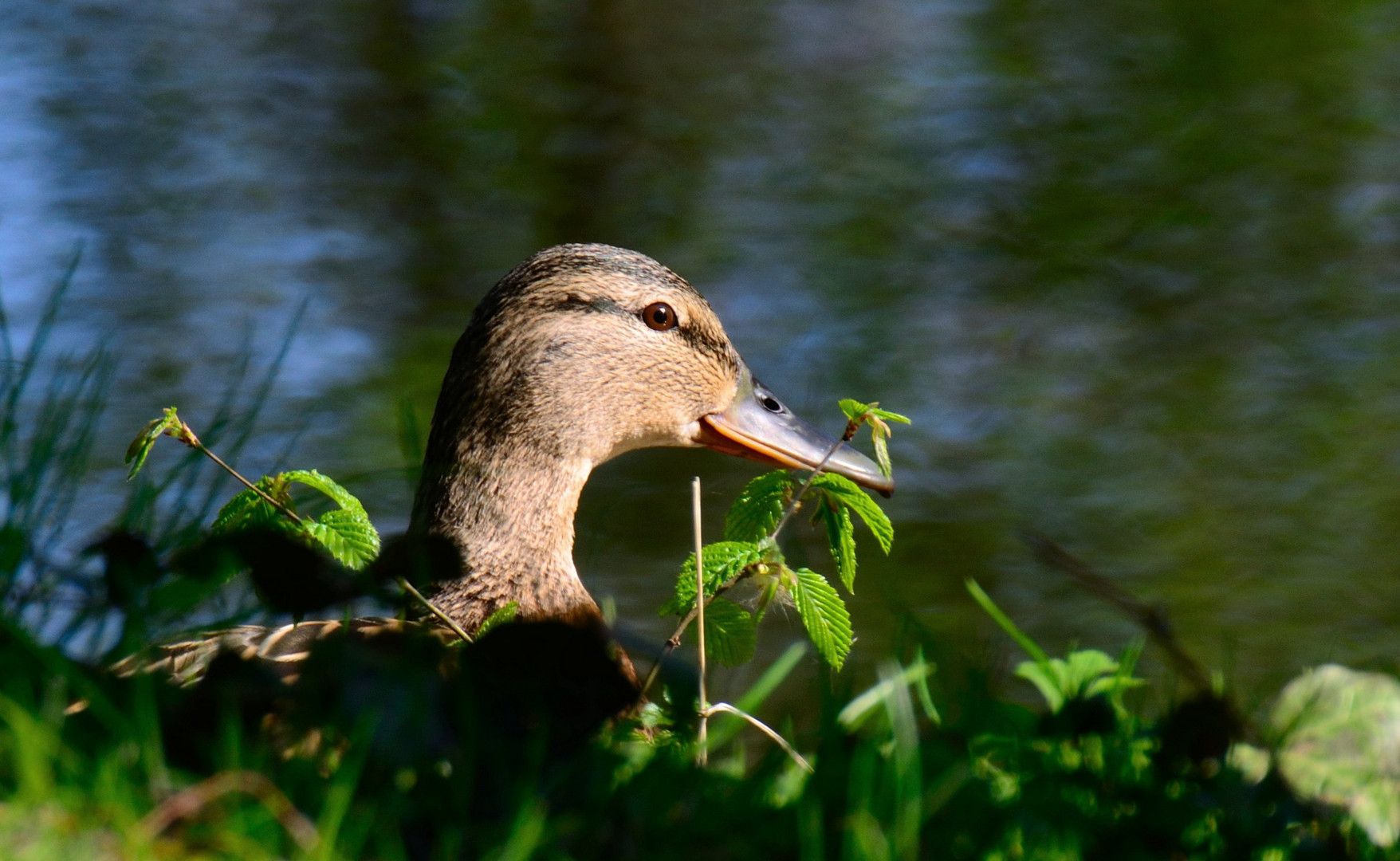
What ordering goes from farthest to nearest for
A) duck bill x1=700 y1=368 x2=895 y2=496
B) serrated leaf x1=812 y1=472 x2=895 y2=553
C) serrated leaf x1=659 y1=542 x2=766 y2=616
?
duck bill x1=700 y1=368 x2=895 y2=496
serrated leaf x1=812 y1=472 x2=895 y2=553
serrated leaf x1=659 y1=542 x2=766 y2=616

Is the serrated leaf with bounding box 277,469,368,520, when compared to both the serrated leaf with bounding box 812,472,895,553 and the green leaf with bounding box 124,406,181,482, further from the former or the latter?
the serrated leaf with bounding box 812,472,895,553

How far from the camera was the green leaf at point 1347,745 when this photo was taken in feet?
A: 7.43

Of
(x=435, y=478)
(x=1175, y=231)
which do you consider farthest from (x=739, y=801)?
(x=1175, y=231)

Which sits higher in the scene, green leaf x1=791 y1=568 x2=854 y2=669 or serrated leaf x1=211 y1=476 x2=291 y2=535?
serrated leaf x1=211 y1=476 x2=291 y2=535

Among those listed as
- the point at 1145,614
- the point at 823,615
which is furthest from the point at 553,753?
the point at 823,615

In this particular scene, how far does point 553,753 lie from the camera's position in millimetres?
2059

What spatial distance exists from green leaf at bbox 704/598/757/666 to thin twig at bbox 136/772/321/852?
135cm

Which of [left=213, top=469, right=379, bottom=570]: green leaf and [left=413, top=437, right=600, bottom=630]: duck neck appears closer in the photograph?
[left=213, top=469, right=379, bottom=570]: green leaf

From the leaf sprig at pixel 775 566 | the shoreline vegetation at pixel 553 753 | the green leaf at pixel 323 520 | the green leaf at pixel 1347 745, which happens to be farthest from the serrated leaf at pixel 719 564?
the green leaf at pixel 1347 745

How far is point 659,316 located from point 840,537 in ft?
4.59

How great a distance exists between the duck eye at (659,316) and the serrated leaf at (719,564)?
1.45 meters

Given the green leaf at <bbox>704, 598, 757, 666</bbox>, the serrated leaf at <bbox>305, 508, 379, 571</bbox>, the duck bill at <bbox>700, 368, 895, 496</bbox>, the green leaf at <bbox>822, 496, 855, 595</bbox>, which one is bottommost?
the duck bill at <bbox>700, 368, 895, 496</bbox>

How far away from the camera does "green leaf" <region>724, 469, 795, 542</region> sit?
3316 mm

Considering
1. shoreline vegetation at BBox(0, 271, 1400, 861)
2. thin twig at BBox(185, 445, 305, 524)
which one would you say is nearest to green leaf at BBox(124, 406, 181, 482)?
thin twig at BBox(185, 445, 305, 524)
